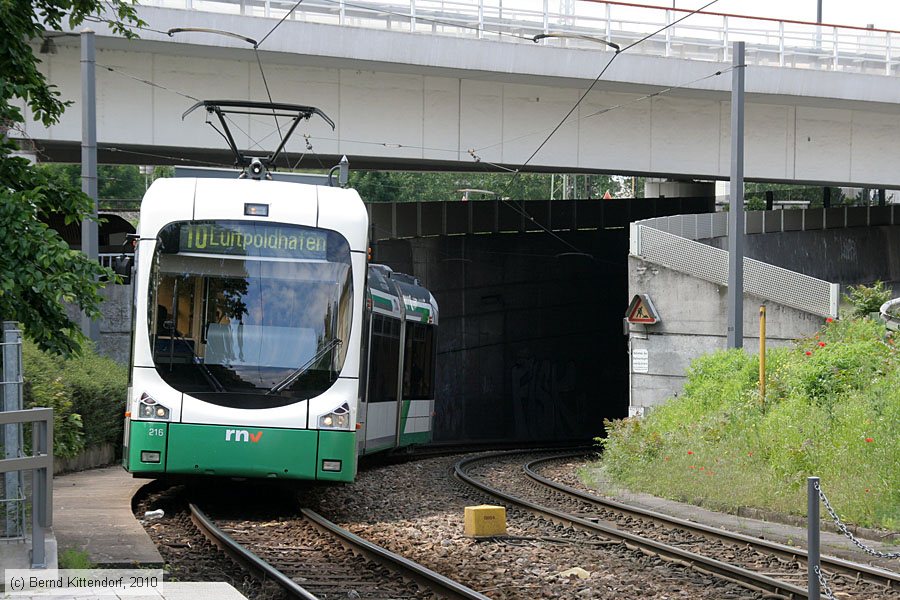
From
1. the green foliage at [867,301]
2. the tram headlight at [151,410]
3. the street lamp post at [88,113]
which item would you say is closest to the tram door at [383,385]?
the tram headlight at [151,410]

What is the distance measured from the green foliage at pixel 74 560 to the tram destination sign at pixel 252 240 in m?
4.44

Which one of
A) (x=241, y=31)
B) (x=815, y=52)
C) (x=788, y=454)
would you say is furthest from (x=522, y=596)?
(x=815, y=52)

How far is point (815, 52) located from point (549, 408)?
17740mm

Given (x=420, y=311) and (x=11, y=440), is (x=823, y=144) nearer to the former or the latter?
(x=420, y=311)

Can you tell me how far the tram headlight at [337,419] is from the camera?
1280 cm

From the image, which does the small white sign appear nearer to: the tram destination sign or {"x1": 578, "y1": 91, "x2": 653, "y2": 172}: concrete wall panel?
{"x1": 578, "y1": 91, "x2": 653, "y2": 172}: concrete wall panel

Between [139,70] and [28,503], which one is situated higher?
[139,70]

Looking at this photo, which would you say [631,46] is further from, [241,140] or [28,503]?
[28,503]

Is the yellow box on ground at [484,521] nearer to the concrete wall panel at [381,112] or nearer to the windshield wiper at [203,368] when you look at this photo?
the windshield wiper at [203,368]

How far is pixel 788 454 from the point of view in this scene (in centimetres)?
1602

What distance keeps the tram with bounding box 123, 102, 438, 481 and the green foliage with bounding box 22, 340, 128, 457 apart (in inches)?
50.2

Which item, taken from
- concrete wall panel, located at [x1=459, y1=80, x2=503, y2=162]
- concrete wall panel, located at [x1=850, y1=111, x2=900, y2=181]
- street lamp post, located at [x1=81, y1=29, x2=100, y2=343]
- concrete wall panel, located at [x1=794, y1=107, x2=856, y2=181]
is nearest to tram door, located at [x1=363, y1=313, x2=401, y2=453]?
street lamp post, located at [x1=81, y1=29, x2=100, y2=343]

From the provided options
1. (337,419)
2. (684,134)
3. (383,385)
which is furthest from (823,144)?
(337,419)

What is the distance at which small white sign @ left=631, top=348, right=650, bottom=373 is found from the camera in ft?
86.8
